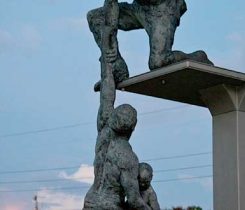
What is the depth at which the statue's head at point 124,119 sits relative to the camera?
820 centimetres

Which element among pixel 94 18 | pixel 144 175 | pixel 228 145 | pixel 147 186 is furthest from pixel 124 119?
pixel 94 18

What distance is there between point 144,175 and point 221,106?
148 centimetres

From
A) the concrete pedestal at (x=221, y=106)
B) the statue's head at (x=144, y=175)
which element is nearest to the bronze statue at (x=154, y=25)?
the concrete pedestal at (x=221, y=106)

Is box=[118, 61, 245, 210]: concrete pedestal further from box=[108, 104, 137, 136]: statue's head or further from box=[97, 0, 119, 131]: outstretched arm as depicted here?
box=[108, 104, 137, 136]: statue's head

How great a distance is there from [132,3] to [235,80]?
1916 millimetres

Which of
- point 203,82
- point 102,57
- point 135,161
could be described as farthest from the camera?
point 102,57

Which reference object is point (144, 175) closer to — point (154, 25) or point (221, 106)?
point (221, 106)

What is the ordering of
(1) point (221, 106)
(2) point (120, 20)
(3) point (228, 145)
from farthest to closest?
(2) point (120, 20) < (1) point (221, 106) < (3) point (228, 145)

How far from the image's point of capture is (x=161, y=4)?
9.40m

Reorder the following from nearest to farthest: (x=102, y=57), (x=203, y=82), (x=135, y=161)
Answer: (x=135, y=161) < (x=203, y=82) < (x=102, y=57)

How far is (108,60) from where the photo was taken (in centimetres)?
925

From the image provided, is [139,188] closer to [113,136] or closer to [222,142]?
[113,136]

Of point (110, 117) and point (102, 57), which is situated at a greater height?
point (102, 57)

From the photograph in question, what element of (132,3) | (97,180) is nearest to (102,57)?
(132,3)
